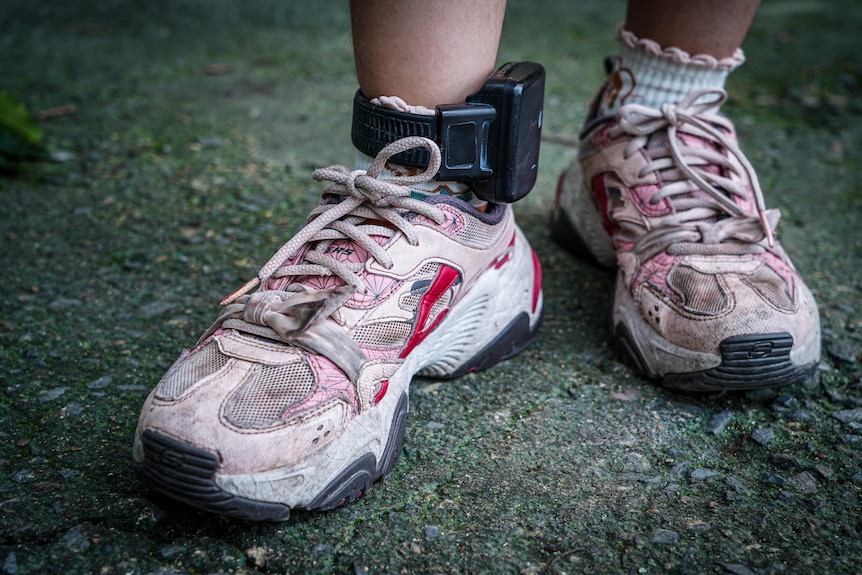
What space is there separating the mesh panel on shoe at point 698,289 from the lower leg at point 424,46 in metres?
0.52

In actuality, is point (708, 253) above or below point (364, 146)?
below

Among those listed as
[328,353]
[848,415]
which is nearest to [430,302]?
[328,353]

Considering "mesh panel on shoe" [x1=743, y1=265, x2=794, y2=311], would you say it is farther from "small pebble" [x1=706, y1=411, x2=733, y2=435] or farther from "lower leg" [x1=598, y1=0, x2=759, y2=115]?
"lower leg" [x1=598, y1=0, x2=759, y2=115]

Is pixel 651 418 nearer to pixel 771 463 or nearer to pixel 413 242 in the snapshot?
pixel 771 463

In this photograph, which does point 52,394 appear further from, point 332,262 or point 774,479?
point 774,479

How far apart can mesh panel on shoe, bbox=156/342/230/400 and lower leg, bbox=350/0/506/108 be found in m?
0.49

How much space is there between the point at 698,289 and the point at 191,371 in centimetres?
88

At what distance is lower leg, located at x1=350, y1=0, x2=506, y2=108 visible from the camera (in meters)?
1.11

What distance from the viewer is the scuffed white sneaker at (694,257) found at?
125 centimetres

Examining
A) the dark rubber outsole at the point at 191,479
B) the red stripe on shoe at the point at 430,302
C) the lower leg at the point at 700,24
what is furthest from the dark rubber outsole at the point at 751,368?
the dark rubber outsole at the point at 191,479

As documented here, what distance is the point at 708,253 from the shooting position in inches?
52.8

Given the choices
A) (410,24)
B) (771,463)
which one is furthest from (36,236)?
(771,463)

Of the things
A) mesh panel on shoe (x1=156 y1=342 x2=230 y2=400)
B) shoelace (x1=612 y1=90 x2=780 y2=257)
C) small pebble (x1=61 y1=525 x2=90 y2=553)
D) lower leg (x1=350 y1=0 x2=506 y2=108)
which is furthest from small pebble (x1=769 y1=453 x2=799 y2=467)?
small pebble (x1=61 y1=525 x2=90 y2=553)

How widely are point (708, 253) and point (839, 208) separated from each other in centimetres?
105
